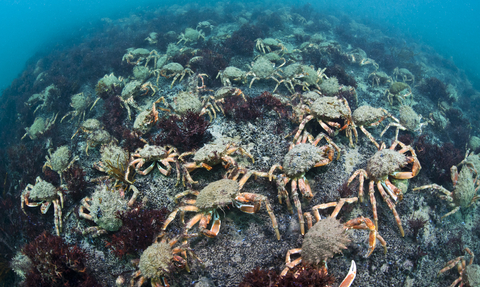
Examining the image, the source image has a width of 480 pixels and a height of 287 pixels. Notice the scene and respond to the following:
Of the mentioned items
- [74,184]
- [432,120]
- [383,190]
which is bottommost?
[432,120]

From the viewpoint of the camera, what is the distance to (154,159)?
508cm

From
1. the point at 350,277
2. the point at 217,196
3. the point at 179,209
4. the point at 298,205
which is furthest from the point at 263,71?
the point at 350,277

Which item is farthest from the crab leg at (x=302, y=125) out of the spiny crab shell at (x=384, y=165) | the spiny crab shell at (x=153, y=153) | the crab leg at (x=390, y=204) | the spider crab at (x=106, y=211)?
the spider crab at (x=106, y=211)

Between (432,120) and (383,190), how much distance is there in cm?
693

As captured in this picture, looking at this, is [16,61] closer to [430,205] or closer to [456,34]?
[430,205]

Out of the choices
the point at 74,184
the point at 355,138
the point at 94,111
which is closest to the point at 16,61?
the point at 94,111

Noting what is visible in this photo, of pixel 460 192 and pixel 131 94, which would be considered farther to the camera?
pixel 131 94

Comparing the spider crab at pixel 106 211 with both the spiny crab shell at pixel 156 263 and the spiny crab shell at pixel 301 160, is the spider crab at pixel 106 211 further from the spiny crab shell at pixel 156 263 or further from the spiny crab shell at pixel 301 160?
the spiny crab shell at pixel 301 160

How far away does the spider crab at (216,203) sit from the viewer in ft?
12.1

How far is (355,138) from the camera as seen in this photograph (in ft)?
18.6

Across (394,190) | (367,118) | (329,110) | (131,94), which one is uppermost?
(131,94)

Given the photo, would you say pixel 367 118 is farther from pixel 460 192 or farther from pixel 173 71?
pixel 173 71

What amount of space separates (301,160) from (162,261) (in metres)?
3.13

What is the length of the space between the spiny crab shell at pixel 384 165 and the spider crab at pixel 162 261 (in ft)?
13.2
